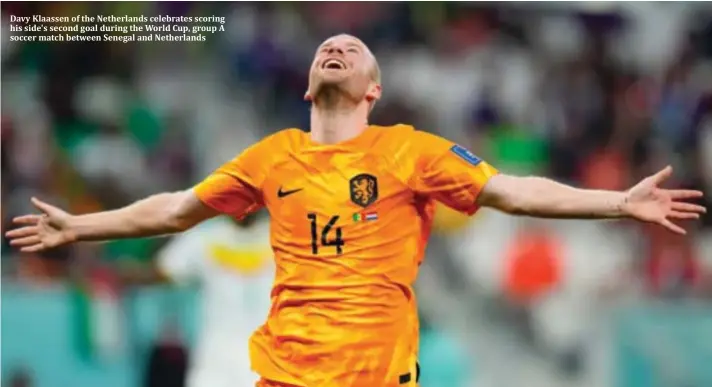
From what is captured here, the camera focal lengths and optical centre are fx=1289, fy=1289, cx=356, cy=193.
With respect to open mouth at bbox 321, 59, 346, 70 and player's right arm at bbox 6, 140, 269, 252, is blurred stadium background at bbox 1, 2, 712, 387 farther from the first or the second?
open mouth at bbox 321, 59, 346, 70

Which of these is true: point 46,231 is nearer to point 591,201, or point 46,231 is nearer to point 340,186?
point 340,186

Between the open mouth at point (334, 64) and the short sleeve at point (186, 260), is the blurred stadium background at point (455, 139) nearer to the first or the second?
the short sleeve at point (186, 260)

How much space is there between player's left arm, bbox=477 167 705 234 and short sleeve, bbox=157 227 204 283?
3.19 m

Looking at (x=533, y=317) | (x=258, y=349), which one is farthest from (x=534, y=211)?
(x=533, y=317)

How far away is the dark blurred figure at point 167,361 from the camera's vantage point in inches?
336

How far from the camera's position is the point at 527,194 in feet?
14.3

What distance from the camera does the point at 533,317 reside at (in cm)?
953

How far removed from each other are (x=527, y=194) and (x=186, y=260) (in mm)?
3381

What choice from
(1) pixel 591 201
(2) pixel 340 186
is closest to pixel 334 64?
(2) pixel 340 186

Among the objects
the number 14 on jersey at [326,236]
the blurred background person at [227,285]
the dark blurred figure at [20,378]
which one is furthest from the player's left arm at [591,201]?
the dark blurred figure at [20,378]

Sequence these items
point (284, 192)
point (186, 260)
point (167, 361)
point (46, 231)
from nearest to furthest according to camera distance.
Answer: point (284, 192), point (46, 231), point (186, 260), point (167, 361)

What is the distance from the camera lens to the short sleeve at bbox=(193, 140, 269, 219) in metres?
4.63

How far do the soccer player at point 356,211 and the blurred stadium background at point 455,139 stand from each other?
4.22 metres

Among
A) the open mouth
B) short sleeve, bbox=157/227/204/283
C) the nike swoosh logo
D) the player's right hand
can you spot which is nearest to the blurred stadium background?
short sleeve, bbox=157/227/204/283
